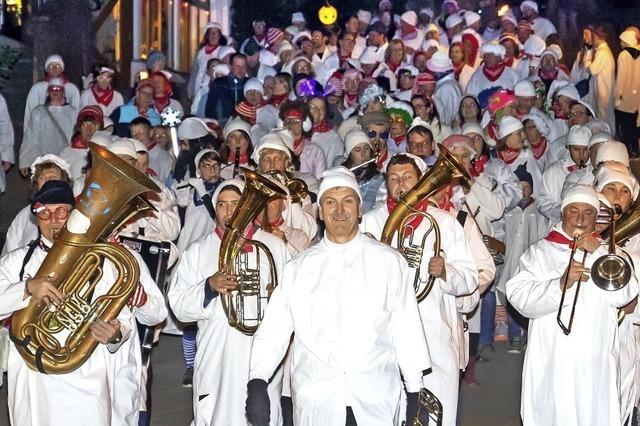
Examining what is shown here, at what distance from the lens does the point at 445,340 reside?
→ 10.2 m

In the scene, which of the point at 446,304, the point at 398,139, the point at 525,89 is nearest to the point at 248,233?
the point at 446,304

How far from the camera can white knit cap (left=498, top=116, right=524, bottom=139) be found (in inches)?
607

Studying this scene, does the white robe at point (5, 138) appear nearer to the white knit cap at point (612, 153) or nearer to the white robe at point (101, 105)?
the white robe at point (101, 105)

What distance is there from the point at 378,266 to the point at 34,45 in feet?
51.6

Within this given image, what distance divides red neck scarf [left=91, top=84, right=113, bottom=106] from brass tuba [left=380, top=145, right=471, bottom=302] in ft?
33.3

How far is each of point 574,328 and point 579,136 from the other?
5587 mm

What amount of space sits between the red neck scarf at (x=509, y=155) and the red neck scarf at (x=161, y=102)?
5.06 m

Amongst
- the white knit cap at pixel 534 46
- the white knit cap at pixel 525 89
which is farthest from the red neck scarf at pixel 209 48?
the white knit cap at pixel 525 89

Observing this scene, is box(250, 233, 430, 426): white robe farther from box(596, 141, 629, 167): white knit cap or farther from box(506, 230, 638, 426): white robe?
box(596, 141, 629, 167): white knit cap

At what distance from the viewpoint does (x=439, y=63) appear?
73.5 feet

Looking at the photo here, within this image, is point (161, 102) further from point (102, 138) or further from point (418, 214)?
point (418, 214)

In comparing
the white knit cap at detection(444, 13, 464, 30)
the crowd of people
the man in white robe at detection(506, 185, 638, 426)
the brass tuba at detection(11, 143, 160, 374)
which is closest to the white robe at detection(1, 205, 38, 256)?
the crowd of people

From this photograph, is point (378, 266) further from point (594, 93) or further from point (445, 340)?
point (594, 93)

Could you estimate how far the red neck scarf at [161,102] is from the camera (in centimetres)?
1869
